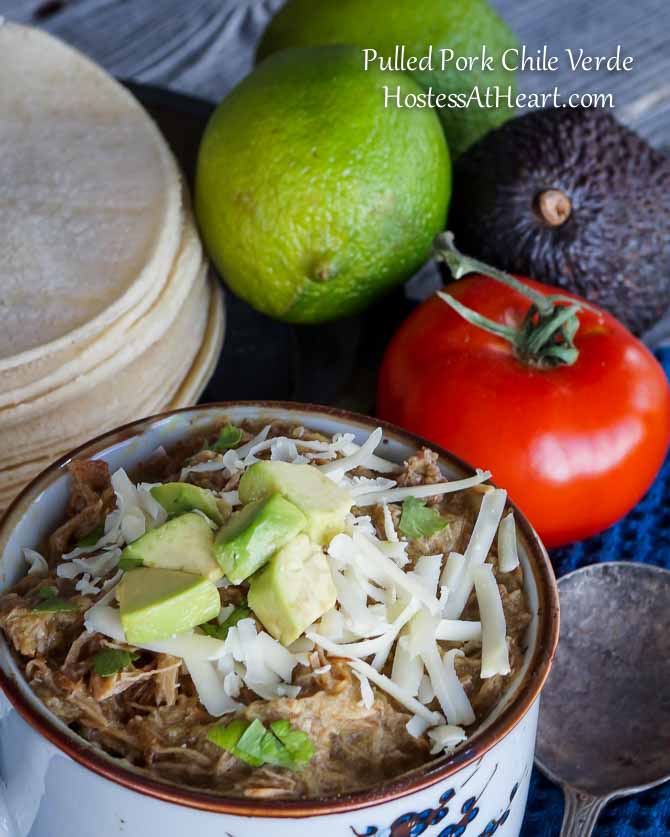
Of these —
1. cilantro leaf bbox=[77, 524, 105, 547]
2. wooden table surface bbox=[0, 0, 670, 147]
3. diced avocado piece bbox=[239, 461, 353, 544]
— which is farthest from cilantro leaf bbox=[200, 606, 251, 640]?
wooden table surface bbox=[0, 0, 670, 147]

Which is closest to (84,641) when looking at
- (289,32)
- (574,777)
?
(574,777)

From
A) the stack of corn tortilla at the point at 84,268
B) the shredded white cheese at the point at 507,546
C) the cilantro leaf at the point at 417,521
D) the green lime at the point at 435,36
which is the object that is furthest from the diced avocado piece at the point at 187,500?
the green lime at the point at 435,36

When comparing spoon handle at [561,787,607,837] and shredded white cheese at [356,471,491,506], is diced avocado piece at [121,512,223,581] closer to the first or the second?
shredded white cheese at [356,471,491,506]

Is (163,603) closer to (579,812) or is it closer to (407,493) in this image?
(407,493)

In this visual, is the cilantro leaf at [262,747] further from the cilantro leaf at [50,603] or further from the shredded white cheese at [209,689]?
the cilantro leaf at [50,603]

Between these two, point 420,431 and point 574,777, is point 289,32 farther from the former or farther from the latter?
point 574,777
